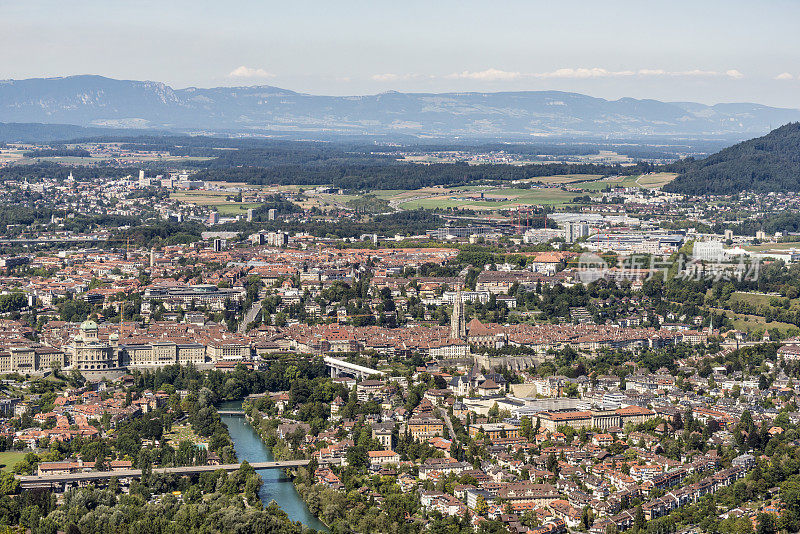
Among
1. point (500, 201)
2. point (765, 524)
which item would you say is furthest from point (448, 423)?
point (500, 201)

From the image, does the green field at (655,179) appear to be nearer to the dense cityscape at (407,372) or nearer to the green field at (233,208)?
the dense cityscape at (407,372)

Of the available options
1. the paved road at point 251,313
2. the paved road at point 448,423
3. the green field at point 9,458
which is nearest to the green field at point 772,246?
the paved road at point 251,313

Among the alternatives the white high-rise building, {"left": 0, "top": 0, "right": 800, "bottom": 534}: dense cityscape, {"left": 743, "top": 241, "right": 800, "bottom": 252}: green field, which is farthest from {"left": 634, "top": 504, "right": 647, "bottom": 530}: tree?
the white high-rise building

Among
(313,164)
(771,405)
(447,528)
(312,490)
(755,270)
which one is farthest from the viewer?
(313,164)

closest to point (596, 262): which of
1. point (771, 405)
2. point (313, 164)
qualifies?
point (771, 405)

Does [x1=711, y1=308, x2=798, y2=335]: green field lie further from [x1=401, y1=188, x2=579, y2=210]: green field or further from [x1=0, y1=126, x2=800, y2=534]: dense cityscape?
[x1=401, y1=188, x2=579, y2=210]: green field

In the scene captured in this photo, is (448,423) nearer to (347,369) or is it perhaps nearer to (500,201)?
(347,369)

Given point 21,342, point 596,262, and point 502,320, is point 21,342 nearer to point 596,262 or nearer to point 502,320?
point 502,320
